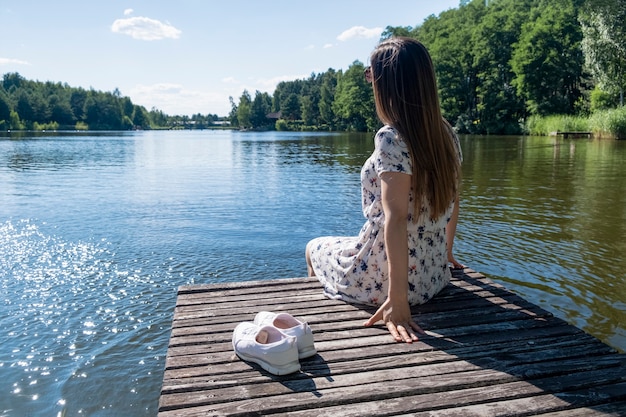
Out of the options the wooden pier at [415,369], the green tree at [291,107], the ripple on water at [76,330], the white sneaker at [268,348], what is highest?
the green tree at [291,107]

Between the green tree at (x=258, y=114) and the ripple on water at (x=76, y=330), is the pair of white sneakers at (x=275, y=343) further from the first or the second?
the green tree at (x=258, y=114)

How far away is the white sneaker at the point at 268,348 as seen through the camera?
2.81 meters

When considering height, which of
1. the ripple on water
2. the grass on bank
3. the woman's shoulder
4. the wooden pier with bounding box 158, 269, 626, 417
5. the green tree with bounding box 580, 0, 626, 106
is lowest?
the ripple on water

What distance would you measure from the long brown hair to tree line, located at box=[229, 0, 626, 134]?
→ 4180cm

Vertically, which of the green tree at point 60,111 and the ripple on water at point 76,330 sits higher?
the green tree at point 60,111

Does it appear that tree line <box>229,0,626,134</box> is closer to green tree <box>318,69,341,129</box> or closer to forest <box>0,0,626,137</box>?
forest <box>0,0,626,137</box>

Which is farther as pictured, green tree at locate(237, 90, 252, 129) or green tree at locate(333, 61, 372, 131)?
green tree at locate(237, 90, 252, 129)

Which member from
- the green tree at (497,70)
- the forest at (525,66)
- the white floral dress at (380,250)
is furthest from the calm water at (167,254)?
the green tree at (497,70)

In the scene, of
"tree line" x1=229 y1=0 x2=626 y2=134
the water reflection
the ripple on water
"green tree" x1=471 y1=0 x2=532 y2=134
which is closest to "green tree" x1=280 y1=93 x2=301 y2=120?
"tree line" x1=229 y1=0 x2=626 y2=134

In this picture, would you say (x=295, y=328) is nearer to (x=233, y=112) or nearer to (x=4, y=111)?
(x=4, y=111)

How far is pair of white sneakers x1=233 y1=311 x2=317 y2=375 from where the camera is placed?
2820 mm

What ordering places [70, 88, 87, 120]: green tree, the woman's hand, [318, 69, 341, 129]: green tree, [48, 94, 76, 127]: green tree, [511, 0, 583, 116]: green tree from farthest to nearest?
[70, 88, 87, 120]: green tree
[48, 94, 76, 127]: green tree
[318, 69, 341, 129]: green tree
[511, 0, 583, 116]: green tree
the woman's hand

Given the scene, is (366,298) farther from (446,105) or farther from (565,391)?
(446,105)

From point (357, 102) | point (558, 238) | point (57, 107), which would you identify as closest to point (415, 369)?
point (558, 238)
